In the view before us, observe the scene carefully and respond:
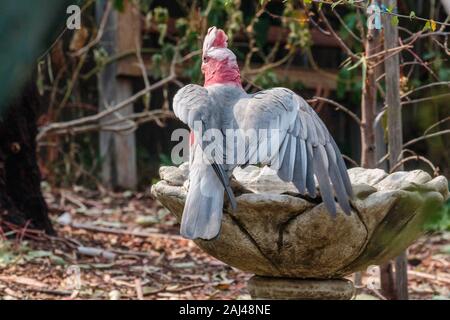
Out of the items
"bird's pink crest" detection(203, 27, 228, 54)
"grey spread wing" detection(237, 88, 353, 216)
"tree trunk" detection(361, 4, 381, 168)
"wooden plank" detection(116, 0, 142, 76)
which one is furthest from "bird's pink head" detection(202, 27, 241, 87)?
"wooden plank" detection(116, 0, 142, 76)

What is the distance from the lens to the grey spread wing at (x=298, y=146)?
165 centimetres

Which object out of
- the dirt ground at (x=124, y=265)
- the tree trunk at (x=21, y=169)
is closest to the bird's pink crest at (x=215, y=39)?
the dirt ground at (x=124, y=265)

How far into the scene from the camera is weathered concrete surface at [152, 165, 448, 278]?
173cm

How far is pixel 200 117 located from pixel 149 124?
4802 millimetres

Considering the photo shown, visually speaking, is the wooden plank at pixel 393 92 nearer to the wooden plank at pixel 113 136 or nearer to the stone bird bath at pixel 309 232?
the stone bird bath at pixel 309 232

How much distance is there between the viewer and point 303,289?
2.05 m

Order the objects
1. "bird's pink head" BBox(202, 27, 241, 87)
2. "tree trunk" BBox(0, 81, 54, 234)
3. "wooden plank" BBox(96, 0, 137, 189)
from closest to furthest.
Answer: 1. "bird's pink head" BBox(202, 27, 241, 87)
2. "tree trunk" BBox(0, 81, 54, 234)
3. "wooden plank" BBox(96, 0, 137, 189)

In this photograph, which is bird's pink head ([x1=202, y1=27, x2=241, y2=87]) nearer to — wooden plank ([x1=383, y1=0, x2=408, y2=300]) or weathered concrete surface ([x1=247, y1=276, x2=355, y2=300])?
weathered concrete surface ([x1=247, y1=276, x2=355, y2=300])

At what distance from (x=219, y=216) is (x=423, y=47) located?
468cm

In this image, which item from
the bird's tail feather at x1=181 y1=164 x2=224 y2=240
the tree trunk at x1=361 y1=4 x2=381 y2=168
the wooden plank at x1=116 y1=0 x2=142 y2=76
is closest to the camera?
the bird's tail feather at x1=181 y1=164 x2=224 y2=240

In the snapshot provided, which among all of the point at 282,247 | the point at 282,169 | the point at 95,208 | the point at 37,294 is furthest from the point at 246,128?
the point at 95,208

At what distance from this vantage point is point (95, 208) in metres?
5.38

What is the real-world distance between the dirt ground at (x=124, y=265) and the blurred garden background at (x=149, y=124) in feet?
0.04
